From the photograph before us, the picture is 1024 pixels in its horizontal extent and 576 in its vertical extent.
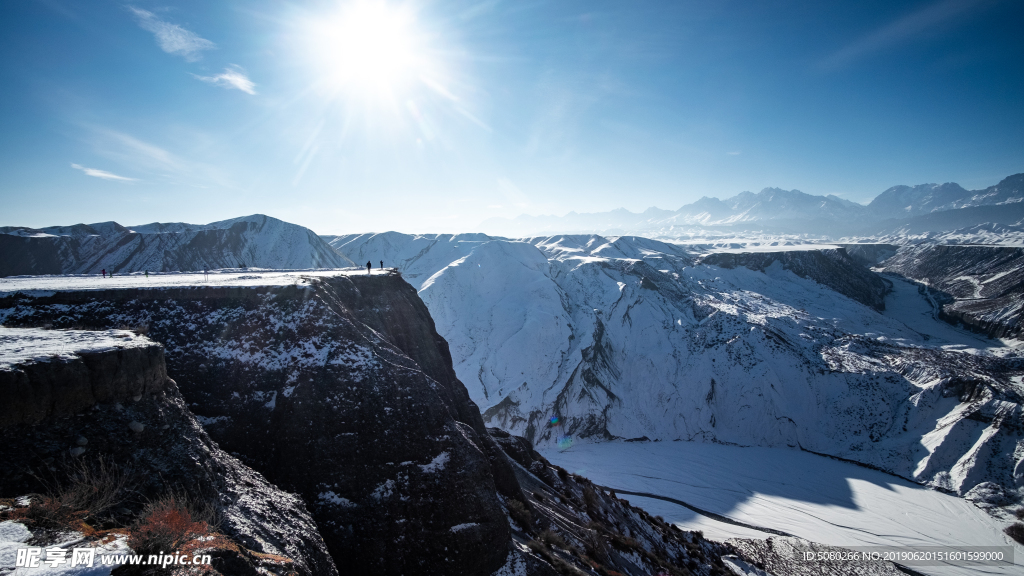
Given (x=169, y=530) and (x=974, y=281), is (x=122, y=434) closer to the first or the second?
(x=169, y=530)

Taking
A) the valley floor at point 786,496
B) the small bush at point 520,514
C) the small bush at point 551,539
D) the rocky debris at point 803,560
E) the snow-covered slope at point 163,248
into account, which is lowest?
the valley floor at point 786,496

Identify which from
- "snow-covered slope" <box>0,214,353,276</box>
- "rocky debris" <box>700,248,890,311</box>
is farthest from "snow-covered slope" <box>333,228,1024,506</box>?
"snow-covered slope" <box>0,214,353,276</box>

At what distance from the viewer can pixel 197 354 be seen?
12.9m

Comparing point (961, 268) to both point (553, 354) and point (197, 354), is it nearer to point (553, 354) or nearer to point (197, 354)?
point (553, 354)

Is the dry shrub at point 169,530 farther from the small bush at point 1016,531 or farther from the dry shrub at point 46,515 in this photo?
the small bush at point 1016,531

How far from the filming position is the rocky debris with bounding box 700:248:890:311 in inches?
3541

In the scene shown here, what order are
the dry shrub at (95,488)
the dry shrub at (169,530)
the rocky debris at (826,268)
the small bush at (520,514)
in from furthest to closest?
the rocky debris at (826,268)
the small bush at (520,514)
the dry shrub at (95,488)
the dry shrub at (169,530)

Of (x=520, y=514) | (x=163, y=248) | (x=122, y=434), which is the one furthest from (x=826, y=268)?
(x=163, y=248)

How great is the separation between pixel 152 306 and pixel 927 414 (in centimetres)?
7407

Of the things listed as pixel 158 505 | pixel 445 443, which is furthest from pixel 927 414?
pixel 158 505

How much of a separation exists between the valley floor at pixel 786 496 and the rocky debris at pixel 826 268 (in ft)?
190

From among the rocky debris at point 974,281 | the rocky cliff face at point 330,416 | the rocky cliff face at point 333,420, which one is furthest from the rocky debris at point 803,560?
the rocky debris at point 974,281

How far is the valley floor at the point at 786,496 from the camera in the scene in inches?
1303

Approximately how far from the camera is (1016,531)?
109ft
